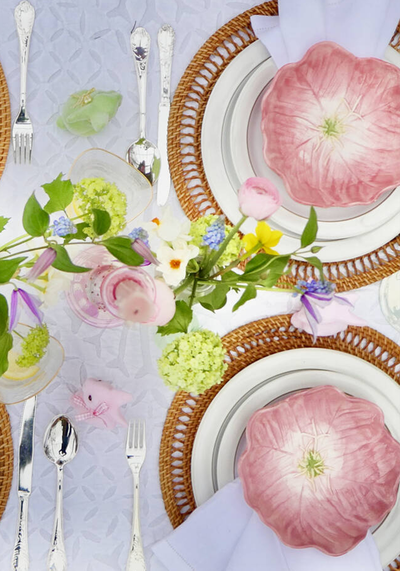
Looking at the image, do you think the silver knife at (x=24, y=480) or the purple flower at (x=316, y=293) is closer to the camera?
the purple flower at (x=316, y=293)

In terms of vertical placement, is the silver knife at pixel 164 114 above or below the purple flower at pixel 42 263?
Result: above

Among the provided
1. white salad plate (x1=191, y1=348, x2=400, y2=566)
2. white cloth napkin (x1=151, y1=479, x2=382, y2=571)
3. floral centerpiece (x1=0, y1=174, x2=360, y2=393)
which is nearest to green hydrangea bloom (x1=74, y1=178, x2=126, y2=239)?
floral centerpiece (x1=0, y1=174, x2=360, y2=393)

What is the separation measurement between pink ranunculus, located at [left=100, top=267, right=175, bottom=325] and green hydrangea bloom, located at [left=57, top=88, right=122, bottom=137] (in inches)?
14.6

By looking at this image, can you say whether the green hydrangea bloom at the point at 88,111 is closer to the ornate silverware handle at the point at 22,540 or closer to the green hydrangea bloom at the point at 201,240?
the green hydrangea bloom at the point at 201,240

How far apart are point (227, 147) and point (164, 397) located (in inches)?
15.7

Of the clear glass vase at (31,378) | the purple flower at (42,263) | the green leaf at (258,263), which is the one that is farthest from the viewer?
the clear glass vase at (31,378)

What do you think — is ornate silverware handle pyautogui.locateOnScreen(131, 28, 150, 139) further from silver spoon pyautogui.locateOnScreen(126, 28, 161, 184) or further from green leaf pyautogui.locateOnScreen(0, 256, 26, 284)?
green leaf pyautogui.locateOnScreen(0, 256, 26, 284)

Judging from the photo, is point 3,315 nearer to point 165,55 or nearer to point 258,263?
point 258,263

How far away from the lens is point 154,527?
0.88 metres

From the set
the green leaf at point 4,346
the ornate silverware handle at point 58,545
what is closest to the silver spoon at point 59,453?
the ornate silverware handle at point 58,545

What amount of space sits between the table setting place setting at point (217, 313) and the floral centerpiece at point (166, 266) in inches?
4.7

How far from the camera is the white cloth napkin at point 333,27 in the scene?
2.62ft

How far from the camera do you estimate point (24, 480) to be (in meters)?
0.85

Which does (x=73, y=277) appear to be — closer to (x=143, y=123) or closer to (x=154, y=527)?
(x=143, y=123)
